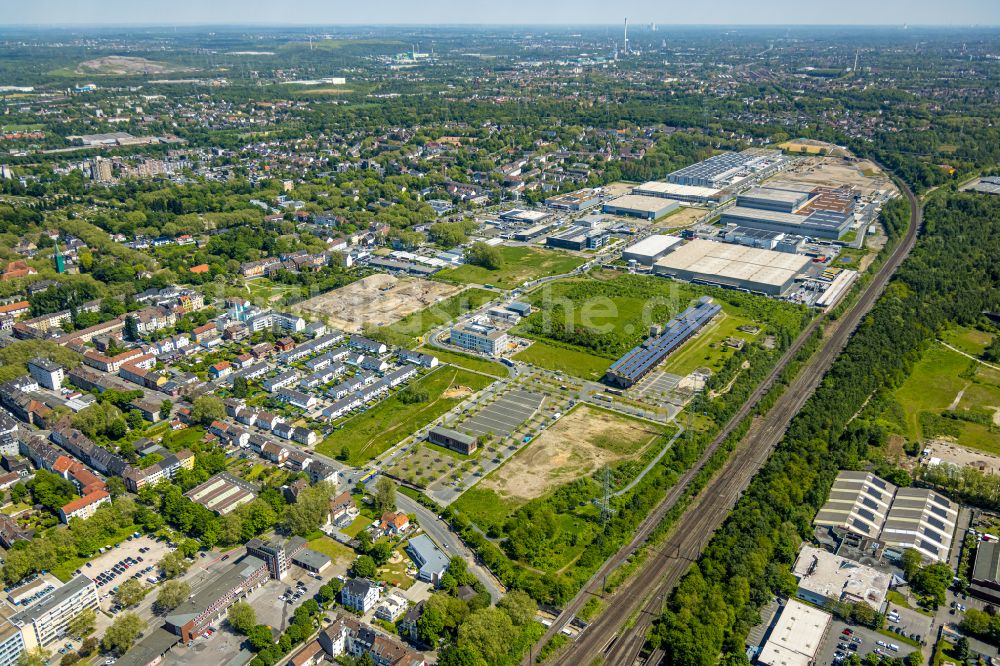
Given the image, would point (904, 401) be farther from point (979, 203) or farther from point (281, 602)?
point (979, 203)

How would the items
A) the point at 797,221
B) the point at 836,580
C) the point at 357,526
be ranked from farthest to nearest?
the point at 797,221 → the point at 357,526 → the point at 836,580

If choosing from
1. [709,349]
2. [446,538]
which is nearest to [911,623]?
[446,538]

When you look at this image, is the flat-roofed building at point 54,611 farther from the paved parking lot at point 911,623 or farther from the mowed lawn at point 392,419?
the paved parking lot at point 911,623

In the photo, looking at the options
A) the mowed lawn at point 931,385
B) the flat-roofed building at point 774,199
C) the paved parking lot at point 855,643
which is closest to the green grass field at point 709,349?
the mowed lawn at point 931,385

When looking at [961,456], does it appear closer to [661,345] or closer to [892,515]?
[892,515]

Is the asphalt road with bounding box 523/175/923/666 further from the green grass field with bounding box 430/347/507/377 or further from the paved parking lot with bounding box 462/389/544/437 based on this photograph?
the green grass field with bounding box 430/347/507/377

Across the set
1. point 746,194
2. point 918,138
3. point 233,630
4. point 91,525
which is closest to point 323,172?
point 746,194
